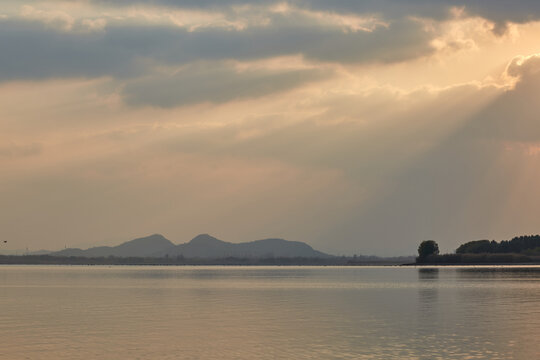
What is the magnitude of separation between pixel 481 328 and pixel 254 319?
65.7ft

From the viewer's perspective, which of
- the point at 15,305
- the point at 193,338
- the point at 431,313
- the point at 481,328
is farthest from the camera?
the point at 15,305

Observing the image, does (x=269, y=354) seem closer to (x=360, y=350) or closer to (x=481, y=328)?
(x=360, y=350)

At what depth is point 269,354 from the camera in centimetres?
4531

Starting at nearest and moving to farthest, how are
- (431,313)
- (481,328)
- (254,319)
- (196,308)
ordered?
(481,328), (254,319), (431,313), (196,308)

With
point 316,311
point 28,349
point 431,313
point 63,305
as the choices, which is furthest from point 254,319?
point 63,305

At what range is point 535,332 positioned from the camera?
180ft

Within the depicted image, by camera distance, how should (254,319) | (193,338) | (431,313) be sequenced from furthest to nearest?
(431,313)
(254,319)
(193,338)

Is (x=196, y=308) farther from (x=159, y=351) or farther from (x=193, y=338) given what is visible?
(x=159, y=351)

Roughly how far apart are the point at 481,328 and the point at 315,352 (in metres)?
18.4

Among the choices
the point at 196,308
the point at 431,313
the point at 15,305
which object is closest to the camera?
the point at 431,313

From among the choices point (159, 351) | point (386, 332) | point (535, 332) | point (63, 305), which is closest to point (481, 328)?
point (535, 332)

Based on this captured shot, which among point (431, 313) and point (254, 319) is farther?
point (431, 313)

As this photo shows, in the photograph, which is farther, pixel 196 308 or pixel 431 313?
pixel 196 308

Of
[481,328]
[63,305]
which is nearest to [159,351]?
[481,328]
